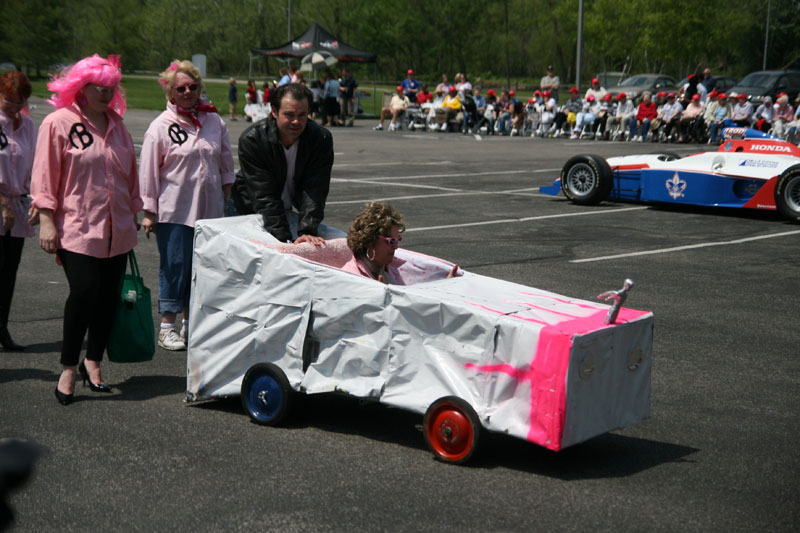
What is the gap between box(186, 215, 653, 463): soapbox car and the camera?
4.66m

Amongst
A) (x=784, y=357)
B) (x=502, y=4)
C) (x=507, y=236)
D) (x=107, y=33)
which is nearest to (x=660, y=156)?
(x=507, y=236)

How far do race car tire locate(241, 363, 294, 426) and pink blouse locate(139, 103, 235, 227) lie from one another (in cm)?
164

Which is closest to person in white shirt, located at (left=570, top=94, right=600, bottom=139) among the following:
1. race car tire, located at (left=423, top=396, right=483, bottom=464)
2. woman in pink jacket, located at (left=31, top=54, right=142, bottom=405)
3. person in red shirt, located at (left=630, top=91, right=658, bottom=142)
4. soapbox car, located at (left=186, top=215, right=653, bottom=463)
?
person in red shirt, located at (left=630, top=91, right=658, bottom=142)

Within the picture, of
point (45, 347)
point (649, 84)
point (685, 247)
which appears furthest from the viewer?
point (649, 84)

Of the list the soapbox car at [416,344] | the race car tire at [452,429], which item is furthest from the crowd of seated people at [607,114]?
the race car tire at [452,429]

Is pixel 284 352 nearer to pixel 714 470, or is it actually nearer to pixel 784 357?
pixel 714 470

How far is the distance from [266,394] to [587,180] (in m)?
11.3

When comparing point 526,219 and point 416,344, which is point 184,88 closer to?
point 416,344

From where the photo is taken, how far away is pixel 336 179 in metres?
18.7

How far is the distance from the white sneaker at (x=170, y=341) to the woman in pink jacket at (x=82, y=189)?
1213 millimetres

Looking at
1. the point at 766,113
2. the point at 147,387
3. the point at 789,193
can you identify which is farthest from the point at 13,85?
the point at 766,113

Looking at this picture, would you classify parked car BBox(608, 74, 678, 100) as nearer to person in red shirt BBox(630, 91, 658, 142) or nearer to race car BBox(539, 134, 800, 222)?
person in red shirt BBox(630, 91, 658, 142)

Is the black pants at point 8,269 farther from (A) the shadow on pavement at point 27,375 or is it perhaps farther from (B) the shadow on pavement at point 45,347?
(A) the shadow on pavement at point 27,375

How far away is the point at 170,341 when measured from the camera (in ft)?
23.5
